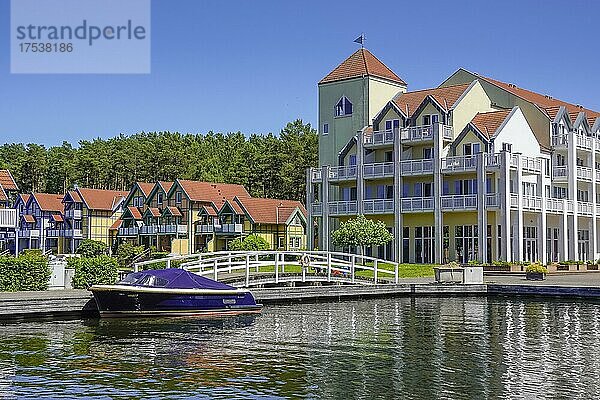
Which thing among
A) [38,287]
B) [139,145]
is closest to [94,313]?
[38,287]

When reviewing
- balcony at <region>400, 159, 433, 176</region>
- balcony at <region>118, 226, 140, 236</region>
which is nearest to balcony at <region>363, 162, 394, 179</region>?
balcony at <region>400, 159, 433, 176</region>

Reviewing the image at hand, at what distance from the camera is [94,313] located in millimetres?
26484

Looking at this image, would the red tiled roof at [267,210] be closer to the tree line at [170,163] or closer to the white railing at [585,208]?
the tree line at [170,163]

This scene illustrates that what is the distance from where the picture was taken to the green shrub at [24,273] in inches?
1168

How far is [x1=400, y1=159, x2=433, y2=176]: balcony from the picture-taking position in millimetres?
59191

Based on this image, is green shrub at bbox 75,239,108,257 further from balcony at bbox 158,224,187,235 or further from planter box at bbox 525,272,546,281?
planter box at bbox 525,272,546,281

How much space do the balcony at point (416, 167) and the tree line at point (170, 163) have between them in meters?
45.2

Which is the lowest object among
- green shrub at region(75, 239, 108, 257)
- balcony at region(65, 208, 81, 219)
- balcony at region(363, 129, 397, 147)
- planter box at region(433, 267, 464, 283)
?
planter box at region(433, 267, 464, 283)

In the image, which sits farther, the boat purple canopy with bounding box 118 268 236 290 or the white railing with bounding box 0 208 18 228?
the white railing with bounding box 0 208 18 228

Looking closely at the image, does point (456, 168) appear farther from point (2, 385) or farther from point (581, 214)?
point (2, 385)

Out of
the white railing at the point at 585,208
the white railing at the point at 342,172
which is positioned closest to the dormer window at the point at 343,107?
the white railing at the point at 342,172

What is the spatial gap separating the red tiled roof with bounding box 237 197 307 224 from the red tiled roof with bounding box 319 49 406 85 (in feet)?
64.1

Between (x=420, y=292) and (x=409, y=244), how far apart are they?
2530cm

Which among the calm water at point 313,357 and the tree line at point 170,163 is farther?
the tree line at point 170,163
